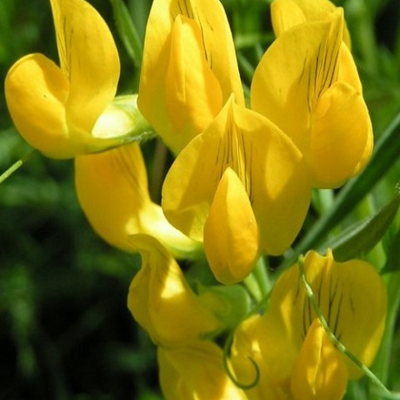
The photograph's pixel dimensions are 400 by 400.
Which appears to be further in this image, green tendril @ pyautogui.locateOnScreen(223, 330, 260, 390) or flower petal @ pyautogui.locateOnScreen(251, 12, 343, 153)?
green tendril @ pyautogui.locateOnScreen(223, 330, 260, 390)

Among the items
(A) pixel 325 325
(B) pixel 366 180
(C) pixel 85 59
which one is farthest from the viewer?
(B) pixel 366 180

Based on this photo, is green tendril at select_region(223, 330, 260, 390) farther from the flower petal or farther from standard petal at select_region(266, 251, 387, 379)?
the flower petal

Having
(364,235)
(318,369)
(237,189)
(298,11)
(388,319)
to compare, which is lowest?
(388,319)

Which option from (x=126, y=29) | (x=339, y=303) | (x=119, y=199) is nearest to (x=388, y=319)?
(x=339, y=303)

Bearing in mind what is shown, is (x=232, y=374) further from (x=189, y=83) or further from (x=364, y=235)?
(x=189, y=83)

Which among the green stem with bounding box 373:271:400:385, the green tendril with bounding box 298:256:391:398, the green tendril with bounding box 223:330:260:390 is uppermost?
the green tendril with bounding box 298:256:391:398

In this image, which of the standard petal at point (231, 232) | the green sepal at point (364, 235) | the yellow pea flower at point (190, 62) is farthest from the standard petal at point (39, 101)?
the green sepal at point (364, 235)

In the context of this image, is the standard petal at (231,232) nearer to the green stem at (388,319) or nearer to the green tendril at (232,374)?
the green tendril at (232,374)

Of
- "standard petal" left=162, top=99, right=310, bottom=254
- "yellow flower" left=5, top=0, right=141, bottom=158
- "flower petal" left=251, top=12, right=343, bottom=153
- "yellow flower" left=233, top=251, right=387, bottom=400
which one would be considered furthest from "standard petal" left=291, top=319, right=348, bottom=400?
"yellow flower" left=5, top=0, right=141, bottom=158
